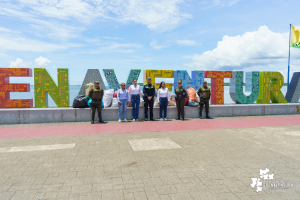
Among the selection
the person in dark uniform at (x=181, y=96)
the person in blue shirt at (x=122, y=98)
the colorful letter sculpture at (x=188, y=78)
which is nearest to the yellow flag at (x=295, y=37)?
the colorful letter sculpture at (x=188, y=78)

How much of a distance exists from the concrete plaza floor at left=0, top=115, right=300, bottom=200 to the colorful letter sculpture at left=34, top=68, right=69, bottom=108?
422 cm

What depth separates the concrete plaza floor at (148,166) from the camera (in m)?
3.40

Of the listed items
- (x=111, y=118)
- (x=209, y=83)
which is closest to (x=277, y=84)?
(x=209, y=83)

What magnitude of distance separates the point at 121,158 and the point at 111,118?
5499 mm

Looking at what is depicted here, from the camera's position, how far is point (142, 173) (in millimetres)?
4113

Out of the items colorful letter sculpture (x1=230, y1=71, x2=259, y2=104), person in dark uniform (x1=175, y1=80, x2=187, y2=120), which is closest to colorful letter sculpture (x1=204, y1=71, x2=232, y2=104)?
colorful letter sculpture (x1=230, y1=71, x2=259, y2=104)

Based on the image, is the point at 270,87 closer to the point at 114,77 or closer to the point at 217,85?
the point at 217,85

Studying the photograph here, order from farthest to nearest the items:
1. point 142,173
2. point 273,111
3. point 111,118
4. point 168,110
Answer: point 273,111 → point 168,110 → point 111,118 → point 142,173

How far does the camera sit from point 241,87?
13.1 meters

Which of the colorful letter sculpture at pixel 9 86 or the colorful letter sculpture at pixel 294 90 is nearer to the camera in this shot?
the colorful letter sculpture at pixel 9 86

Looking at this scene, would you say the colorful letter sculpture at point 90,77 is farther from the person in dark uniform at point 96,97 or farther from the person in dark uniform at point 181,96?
the person in dark uniform at point 181,96

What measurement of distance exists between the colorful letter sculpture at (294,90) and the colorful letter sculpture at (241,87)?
2858 mm

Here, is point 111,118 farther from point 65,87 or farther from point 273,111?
point 273,111

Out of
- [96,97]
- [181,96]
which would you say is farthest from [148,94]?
[96,97]
